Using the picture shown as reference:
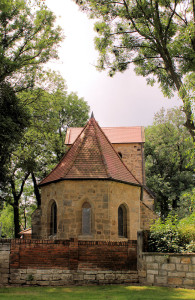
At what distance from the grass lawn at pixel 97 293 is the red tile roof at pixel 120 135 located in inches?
590

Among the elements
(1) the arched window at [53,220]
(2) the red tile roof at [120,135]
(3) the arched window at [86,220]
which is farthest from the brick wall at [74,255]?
(2) the red tile roof at [120,135]

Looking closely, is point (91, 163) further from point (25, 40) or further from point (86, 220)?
point (25, 40)

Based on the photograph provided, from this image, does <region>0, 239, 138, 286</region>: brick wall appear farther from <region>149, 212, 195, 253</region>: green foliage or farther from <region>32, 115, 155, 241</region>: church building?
<region>32, 115, 155, 241</region>: church building

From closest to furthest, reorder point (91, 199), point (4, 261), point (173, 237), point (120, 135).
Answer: point (173, 237)
point (4, 261)
point (91, 199)
point (120, 135)

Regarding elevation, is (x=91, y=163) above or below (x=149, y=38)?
below

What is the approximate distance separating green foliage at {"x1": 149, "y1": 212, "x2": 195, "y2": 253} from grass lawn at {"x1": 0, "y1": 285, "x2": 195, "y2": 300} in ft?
4.01

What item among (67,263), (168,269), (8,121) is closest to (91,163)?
(8,121)

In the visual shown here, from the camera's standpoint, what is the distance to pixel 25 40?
1708 centimetres

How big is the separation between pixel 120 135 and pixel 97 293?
55.5 ft

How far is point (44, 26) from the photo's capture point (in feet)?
57.2

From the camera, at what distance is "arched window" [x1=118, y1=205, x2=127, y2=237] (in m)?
14.0

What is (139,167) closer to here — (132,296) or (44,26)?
(44,26)

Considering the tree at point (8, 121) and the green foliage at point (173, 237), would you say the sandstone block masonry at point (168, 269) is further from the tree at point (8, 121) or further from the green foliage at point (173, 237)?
the tree at point (8, 121)

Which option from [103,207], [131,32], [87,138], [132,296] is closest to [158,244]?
[132,296]
